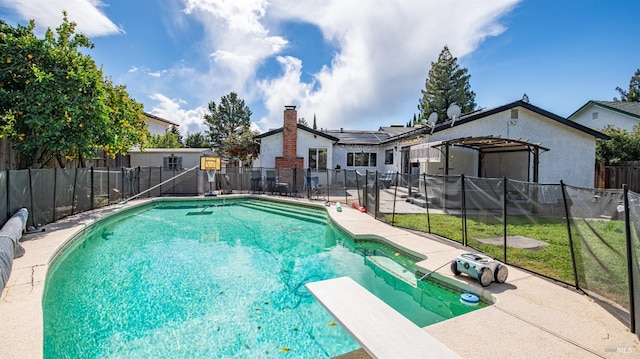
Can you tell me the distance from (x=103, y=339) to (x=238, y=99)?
45.2 metres

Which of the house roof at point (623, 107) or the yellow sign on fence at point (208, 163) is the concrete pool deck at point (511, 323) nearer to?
the yellow sign on fence at point (208, 163)

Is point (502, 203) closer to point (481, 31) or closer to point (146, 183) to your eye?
point (481, 31)

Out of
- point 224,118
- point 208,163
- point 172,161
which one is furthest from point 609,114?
point 224,118

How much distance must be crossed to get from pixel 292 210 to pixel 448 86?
28343 millimetres

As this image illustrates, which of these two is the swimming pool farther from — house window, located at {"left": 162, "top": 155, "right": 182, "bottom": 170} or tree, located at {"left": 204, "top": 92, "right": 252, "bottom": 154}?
tree, located at {"left": 204, "top": 92, "right": 252, "bottom": 154}

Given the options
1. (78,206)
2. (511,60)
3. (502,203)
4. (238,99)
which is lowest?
(78,206)

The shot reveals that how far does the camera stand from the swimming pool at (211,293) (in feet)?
11.6

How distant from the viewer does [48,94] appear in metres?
7.93

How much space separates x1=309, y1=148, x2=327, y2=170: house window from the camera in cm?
1850

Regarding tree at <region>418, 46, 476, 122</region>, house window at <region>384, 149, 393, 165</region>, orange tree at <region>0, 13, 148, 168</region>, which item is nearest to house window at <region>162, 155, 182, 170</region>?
orange tree at <region>0, 13, 148, 168</region>

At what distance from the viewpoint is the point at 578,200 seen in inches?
145

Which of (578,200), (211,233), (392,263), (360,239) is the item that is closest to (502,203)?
(578,200)

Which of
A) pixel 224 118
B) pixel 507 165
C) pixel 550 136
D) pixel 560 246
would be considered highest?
pixel 224 118

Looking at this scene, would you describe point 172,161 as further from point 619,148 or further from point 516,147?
A: point 619,148
